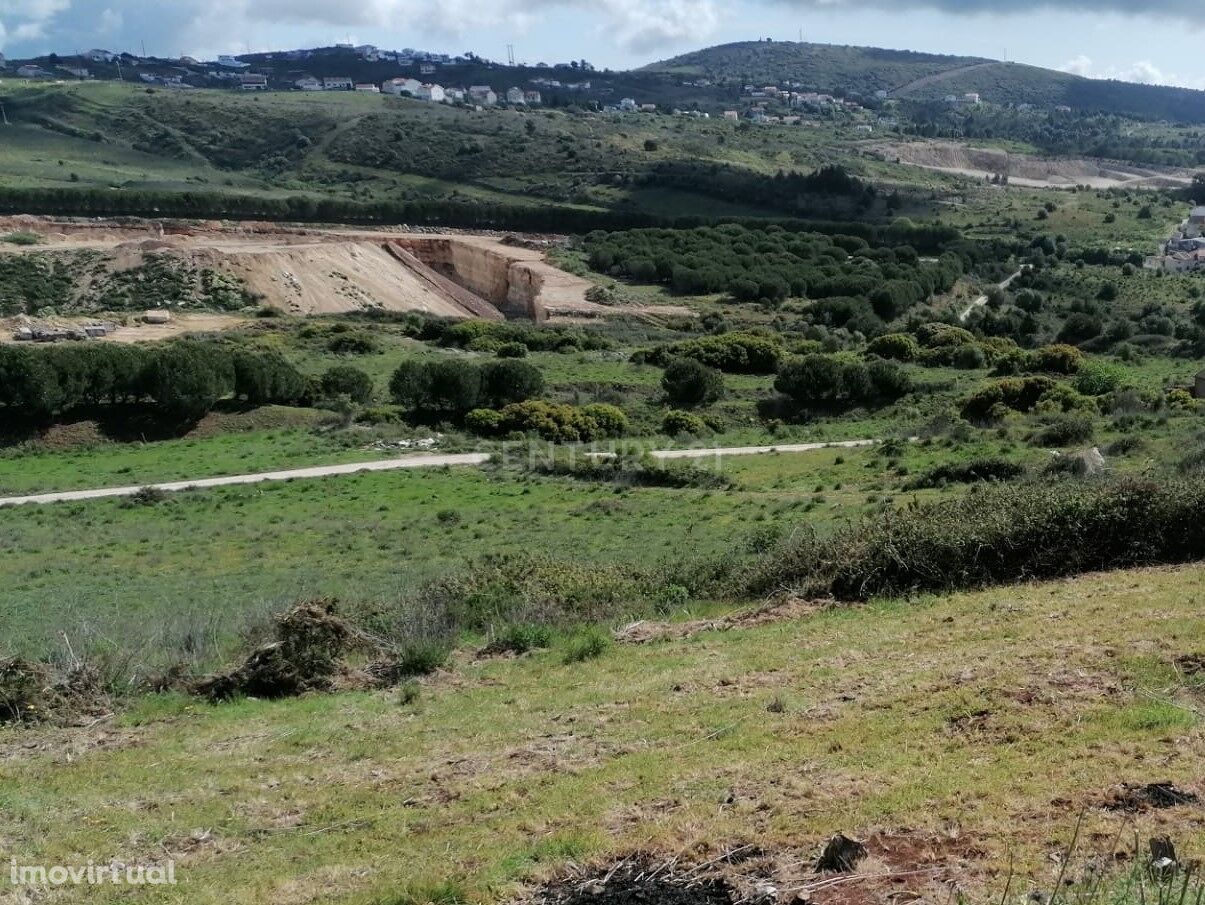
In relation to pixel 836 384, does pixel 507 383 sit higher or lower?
lower

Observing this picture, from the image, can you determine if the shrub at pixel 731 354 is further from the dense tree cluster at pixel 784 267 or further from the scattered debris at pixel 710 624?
the scattered debris at pixel 710 624

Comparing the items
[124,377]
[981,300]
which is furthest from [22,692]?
[981,300]

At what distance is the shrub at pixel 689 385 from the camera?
139 feet

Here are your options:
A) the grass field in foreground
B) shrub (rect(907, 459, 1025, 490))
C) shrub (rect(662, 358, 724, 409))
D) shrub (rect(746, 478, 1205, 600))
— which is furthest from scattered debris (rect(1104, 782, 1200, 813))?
shrub (rect(662, 358, 724, 409))

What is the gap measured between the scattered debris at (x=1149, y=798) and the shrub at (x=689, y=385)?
117ft

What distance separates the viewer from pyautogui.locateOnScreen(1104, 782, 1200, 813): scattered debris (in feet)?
21.4

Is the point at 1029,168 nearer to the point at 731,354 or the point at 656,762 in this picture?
the point at 731,354

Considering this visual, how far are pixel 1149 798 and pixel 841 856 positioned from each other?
213cm

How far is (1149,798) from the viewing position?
659 cm

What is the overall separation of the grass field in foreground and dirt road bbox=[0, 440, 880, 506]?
2078 cm

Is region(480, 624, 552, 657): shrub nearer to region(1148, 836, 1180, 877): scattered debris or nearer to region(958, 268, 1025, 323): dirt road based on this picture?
region(1148, 836, 1180, 877): scattered debris

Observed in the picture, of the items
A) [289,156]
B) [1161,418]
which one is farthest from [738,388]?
[289,156]

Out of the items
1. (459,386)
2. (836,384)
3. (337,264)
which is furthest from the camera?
(337,264)

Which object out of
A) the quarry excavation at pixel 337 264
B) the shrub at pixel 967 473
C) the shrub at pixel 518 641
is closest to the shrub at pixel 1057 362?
the shrub at pixel 967 473
